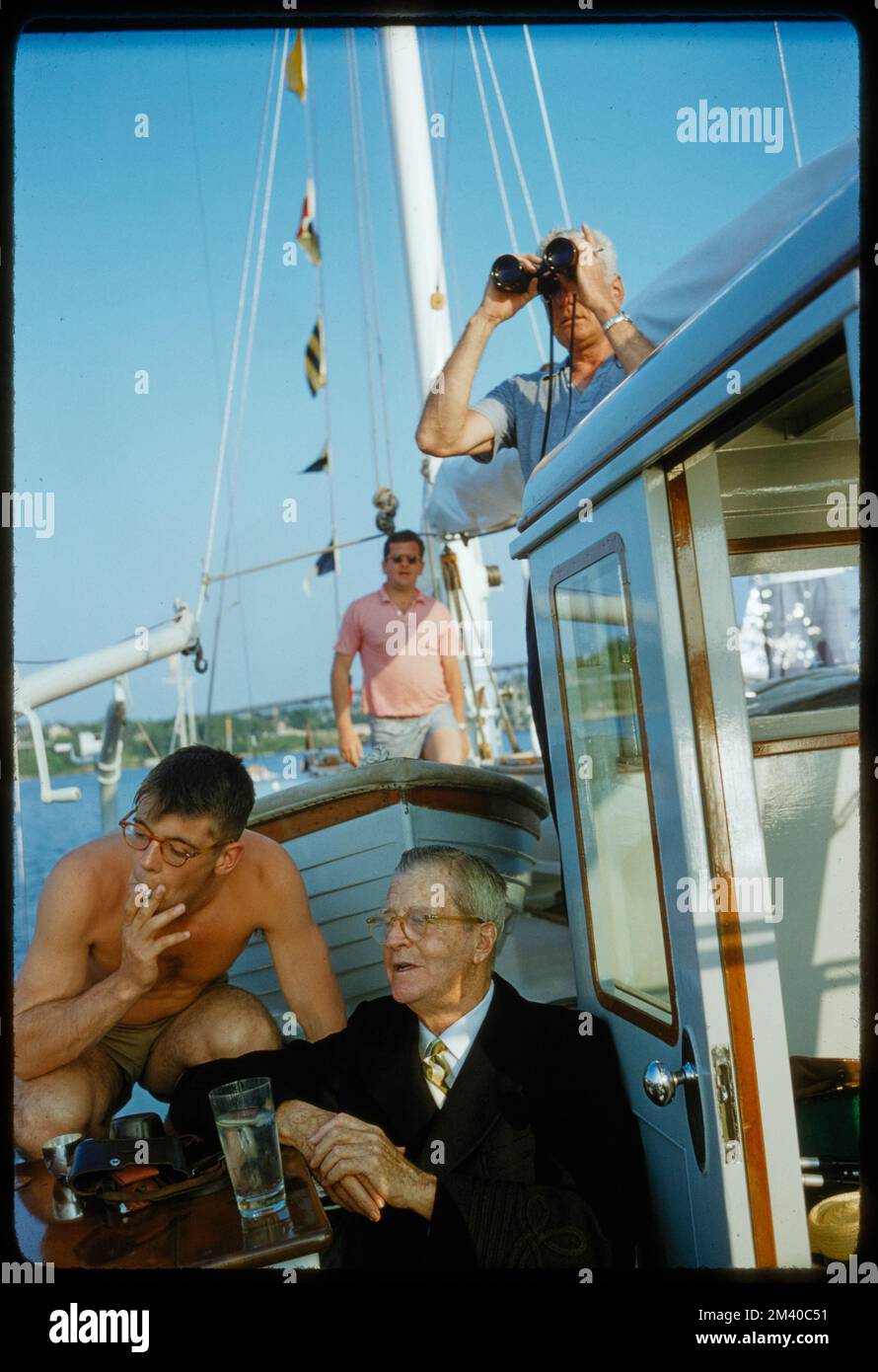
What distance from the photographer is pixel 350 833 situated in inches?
143

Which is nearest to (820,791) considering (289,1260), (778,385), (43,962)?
(778,385)

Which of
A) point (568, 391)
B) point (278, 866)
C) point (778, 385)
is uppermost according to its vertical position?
point (568, 391)

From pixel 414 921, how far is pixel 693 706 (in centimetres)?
85

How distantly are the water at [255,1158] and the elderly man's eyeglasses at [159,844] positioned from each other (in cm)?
79

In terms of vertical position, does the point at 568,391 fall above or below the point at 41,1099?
above

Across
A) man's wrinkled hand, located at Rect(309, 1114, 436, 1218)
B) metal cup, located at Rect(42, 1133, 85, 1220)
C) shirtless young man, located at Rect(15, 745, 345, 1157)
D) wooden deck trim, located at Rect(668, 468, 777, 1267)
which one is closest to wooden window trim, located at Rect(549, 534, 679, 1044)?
wooden deck trim, located at Rect(668, 468, 777, 1267)

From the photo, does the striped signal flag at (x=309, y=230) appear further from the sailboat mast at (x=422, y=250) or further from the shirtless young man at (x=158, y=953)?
the shirtless young man at (x=158, y=953)

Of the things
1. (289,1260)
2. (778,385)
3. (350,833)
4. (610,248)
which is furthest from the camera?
(350,833)

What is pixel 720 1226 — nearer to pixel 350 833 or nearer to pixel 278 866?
pixel 278 866

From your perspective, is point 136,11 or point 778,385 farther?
→ point 136,11

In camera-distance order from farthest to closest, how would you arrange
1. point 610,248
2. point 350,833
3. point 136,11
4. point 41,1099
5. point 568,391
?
point 350,833 < point 568,391 < point 610,248 < point 41,1099 < point 136,11

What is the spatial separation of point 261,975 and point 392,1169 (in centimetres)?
202

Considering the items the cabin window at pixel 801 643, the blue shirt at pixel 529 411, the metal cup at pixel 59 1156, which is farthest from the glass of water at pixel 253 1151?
the cabin window at pixel 801 643

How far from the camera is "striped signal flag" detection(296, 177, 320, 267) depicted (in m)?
9.66
